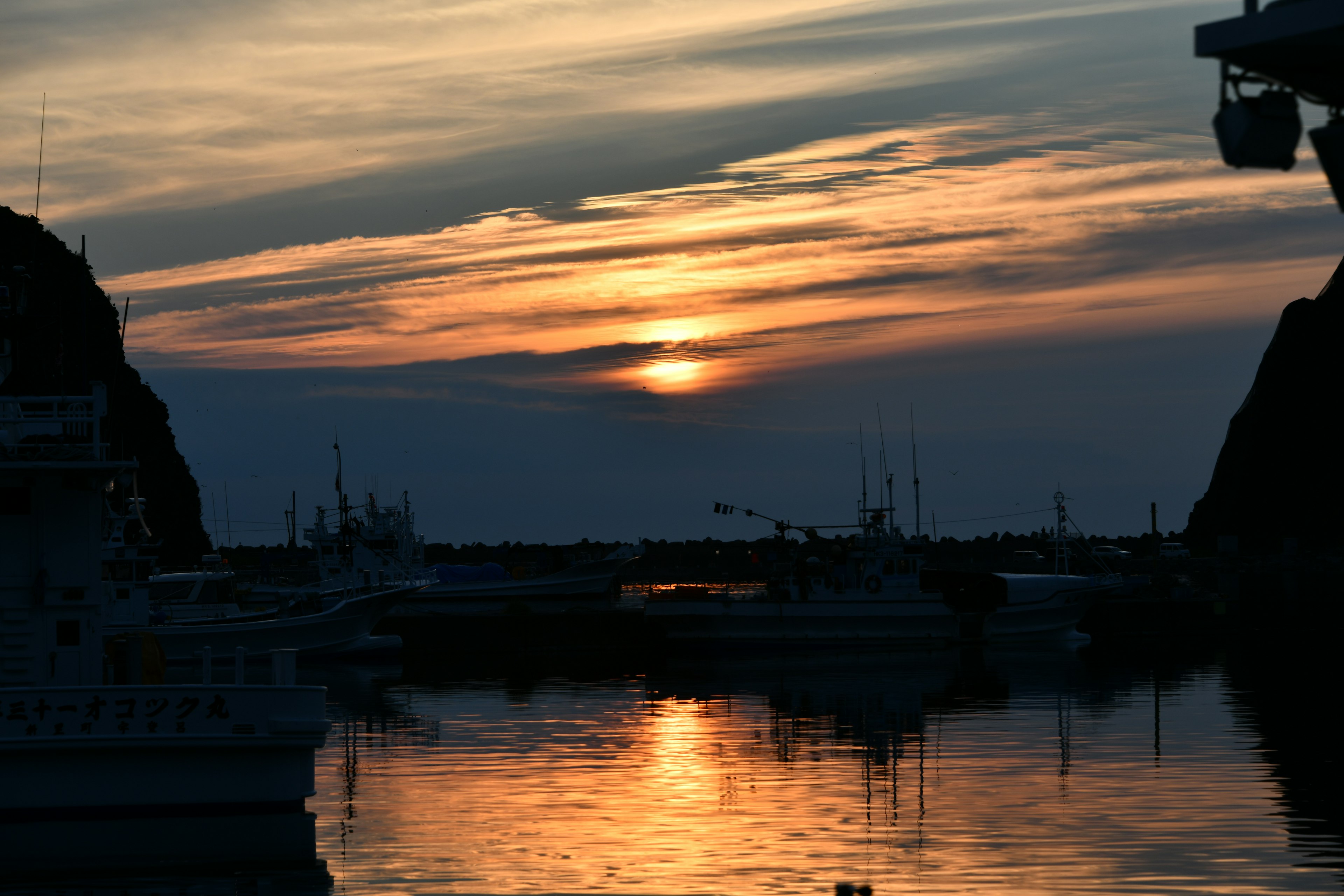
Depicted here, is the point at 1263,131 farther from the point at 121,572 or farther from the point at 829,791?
the point at 121,572

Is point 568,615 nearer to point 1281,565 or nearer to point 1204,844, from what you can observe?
point 1204,844

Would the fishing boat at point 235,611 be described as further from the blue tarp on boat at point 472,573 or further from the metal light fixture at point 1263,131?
the metal light fixture at point 1263,131

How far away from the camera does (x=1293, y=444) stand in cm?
13725

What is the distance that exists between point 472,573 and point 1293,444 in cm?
8889

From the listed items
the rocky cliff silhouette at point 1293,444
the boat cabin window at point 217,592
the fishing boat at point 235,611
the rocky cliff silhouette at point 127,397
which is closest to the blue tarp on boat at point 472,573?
the rocky cliff silhouette at point 127,397

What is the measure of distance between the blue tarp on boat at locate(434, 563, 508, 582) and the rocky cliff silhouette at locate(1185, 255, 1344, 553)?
8262 centimetres

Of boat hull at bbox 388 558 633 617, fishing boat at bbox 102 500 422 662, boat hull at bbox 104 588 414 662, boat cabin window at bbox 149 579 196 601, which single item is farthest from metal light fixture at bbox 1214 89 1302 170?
boat hull at bbox 388 558 633 617

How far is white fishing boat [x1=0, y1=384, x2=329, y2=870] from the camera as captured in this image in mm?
16438

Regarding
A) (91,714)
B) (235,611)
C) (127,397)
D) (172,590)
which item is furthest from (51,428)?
(127,397)

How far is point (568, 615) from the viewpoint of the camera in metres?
55.8

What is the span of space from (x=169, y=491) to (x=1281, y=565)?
9011 cm

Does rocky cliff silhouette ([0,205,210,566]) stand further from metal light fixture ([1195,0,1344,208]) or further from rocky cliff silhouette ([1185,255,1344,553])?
rocky cliff silhouette ([1185,255,1344,553])

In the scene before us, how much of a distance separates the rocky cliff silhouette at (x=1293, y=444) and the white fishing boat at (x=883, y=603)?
8572cm

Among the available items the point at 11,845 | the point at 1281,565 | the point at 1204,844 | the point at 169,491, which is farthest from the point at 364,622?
the point at 1281,565
